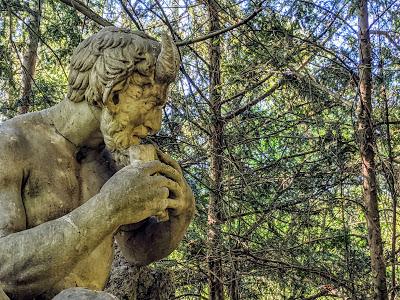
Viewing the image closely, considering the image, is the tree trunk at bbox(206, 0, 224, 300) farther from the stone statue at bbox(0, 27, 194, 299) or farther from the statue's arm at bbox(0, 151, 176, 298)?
the statue's arm at bbox(0, 151, 176, 298)

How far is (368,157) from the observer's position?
4.73 m

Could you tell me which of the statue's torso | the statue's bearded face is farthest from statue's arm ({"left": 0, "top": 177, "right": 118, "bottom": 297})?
the statue's bearded face

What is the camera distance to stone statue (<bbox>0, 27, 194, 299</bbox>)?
7.04ft

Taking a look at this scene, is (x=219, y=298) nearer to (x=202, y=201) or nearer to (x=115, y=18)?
(x=202, y=201)

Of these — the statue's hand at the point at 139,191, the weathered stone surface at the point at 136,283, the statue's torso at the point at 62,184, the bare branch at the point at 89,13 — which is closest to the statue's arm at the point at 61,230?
the statue's hand at the point at 139,191

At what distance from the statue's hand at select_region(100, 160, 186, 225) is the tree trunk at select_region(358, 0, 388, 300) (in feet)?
8.48

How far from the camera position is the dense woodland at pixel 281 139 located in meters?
4.90

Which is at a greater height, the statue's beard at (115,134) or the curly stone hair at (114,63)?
the curly stone hair at (114,63)

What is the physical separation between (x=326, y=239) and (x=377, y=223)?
0.63m

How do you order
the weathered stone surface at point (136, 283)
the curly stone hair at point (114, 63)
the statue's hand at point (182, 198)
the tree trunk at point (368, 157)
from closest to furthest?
the curly stone hair at point (114, 63)
the statue's hand at point (182, 198)
the weathered stone surface at point (136, 283)
the tree trunk at point (368, 157)

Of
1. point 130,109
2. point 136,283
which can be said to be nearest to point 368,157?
point 136,283

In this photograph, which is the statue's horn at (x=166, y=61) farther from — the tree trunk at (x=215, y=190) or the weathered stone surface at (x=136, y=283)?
the tree trunk at (x=215, y=190)

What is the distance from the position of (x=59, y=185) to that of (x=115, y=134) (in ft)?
0.99

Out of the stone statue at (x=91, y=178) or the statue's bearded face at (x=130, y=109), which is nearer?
the stone statue at (x=91, y=178)
